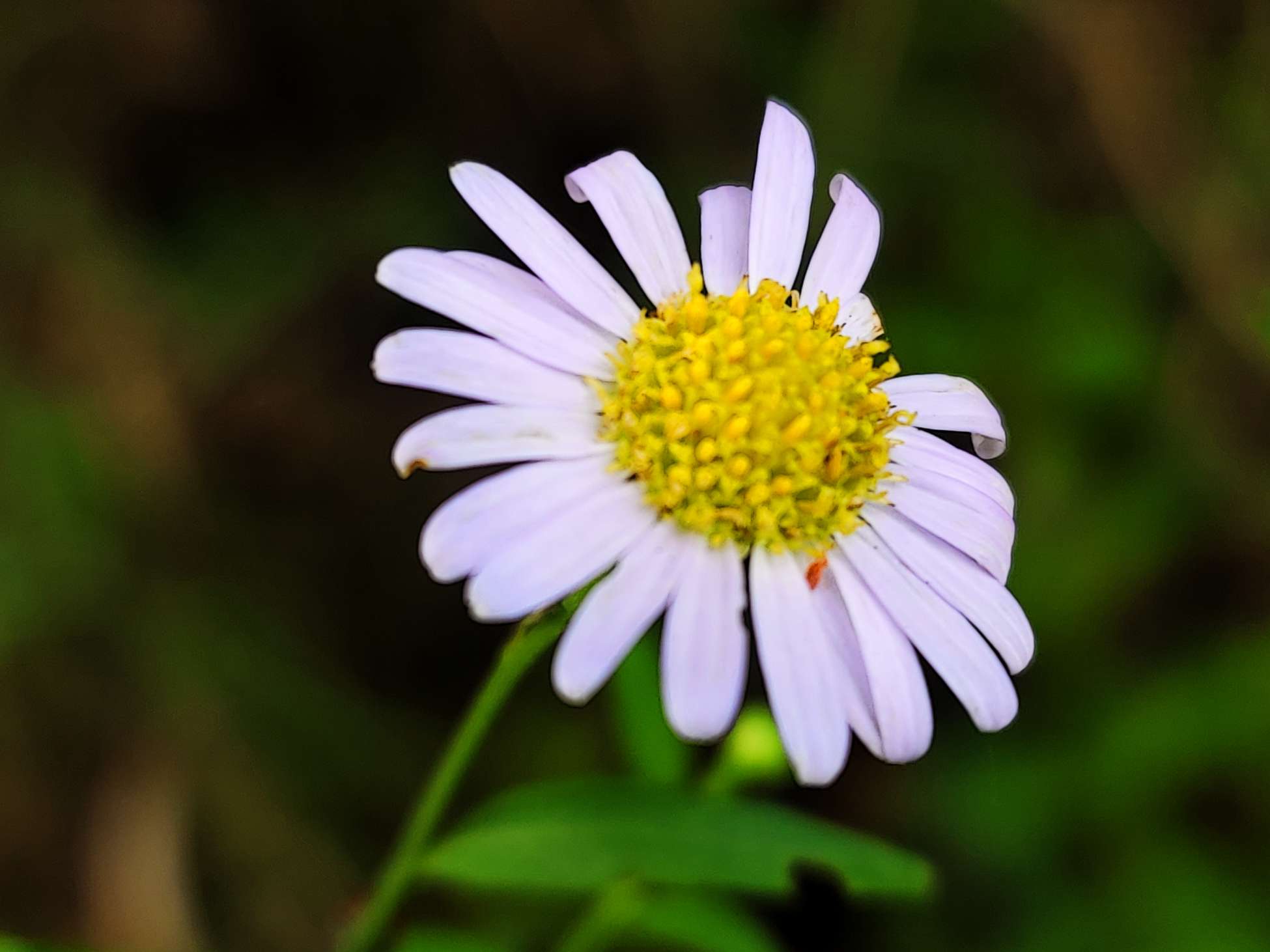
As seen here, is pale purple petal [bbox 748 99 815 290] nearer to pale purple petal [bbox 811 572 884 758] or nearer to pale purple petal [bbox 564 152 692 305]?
pale purple petal [bbox 564 152 692 305]

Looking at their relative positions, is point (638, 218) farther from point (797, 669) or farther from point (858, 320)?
point (797, 669)

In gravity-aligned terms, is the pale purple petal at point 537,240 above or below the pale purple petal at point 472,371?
above

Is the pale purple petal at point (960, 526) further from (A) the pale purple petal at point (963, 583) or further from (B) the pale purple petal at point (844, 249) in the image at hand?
(B) the pale purple petal at point (844, 249)

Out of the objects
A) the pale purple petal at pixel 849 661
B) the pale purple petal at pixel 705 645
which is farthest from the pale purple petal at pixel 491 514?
the pale purple petal at pixel 849 661

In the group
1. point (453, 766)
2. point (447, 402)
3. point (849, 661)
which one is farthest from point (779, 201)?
point (447, 402)

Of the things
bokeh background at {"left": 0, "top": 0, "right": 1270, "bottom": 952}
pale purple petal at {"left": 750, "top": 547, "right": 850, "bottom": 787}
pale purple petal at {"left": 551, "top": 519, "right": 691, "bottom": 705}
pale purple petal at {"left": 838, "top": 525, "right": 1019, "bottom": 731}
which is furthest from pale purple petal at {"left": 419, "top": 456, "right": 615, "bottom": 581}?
bokeh background at {"left": 0, "top": 0, "right": 1270, "bottom": 952}

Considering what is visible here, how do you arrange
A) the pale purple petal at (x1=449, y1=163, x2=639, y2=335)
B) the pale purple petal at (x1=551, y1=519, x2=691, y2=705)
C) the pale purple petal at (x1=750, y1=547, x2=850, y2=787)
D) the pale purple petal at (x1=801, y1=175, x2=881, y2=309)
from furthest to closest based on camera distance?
the pale purple petal at (x1=801, y1=175, x2=881, y2=309)
the pale purple petal at (x1=449, y1=163, x2=639, y2=335)
the pale purple petal at (x1=750, y1=547, x2=850, y2=787)
the pale purple petal at (x1=551, y1=519, x2=691, y2=705)

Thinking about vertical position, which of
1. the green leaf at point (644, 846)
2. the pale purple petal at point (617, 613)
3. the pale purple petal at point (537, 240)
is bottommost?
the green leaf at point (644, 846)

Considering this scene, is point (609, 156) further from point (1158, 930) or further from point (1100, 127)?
point (1100, 127)
